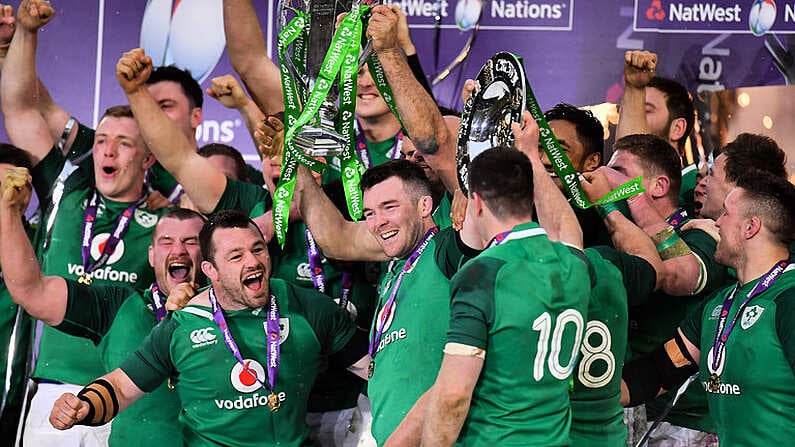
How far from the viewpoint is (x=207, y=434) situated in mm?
4969

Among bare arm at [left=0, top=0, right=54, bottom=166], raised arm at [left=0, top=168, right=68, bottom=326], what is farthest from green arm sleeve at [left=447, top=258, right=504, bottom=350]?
bare arm at [left=0, top=0, right=54, bottom=166]

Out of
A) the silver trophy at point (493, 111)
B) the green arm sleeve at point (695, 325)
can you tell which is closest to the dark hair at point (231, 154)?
the silver trophy at point (493, 111)

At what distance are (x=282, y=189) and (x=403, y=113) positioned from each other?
573mm

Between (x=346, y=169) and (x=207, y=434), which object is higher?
(x=346, y=169)

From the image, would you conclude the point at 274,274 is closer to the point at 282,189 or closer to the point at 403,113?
the point at 282,189

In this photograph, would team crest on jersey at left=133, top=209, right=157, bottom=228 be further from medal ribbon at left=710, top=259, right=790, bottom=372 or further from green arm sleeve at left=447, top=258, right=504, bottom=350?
medal ribbon at left=710, top=259, right=790, bottom=372

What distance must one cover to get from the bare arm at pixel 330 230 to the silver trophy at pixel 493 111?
102 cm

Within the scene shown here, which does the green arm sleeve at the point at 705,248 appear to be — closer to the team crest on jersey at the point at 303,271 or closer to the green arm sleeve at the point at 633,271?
the green arm sleeve at the point at 633,271

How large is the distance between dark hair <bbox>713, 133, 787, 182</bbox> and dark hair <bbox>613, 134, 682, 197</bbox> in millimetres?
256

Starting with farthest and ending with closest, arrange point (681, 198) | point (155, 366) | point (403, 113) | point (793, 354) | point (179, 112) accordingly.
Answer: point (179, 112) → point (681, 198) → point (155, 366) → point (403, 113) → point (793, 354)

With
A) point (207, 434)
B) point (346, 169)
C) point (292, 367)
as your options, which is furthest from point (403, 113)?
point (207, 434)

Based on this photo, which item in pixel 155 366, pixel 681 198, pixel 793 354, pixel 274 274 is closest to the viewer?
pixel 793 354

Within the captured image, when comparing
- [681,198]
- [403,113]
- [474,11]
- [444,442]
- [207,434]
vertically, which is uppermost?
[474,11]

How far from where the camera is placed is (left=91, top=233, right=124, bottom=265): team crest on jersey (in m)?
5.90
